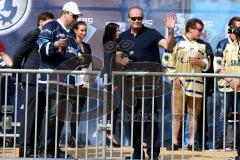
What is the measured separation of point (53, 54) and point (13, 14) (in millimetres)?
2536

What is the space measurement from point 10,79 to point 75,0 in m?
2.35

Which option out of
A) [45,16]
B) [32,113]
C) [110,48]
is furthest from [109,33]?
[32,113]

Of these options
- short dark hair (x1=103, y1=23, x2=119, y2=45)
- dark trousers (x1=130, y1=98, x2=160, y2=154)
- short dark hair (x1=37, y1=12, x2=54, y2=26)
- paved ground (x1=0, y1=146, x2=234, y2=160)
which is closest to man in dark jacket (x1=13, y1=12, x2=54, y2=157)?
paved ground (x1=0, y1=146, x2=234, y2=160)

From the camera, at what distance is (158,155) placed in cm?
933

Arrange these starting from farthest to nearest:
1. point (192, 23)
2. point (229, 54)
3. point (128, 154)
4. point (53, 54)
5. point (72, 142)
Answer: point (192, 23) → point (229, 54) → point (72, 142) → point (128, 154) → point (53, 54)

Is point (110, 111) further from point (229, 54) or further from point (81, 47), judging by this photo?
point (229, 54)

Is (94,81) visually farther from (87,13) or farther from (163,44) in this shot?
(87,13)

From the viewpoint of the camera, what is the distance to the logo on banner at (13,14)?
11484mm

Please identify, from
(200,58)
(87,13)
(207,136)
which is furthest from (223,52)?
(87,13)

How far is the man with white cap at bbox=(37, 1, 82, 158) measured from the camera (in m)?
9.02

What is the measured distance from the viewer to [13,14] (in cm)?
1152

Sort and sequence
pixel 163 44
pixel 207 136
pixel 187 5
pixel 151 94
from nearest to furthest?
pixel 151 94
pixel 163 44
pixel 207 136
pixel 187 5

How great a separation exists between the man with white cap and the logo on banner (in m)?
2.16

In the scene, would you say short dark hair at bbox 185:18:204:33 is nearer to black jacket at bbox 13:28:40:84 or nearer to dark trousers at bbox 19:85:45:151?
black jacket at bbox 13:28:40:84
